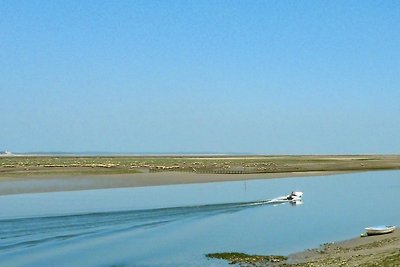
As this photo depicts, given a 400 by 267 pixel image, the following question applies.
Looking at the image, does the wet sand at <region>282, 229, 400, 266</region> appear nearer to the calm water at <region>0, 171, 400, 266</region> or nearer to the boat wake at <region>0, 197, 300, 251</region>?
the calm water at <region>0, 171, 400, 266</region>

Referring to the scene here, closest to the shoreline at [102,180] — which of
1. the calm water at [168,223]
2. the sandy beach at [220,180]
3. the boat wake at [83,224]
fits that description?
the sandy beach at [220,180]

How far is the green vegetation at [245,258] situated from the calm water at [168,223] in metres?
0.81

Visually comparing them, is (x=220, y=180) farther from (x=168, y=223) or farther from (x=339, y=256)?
(x=339, y=256)

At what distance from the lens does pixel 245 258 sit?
88.6 feet

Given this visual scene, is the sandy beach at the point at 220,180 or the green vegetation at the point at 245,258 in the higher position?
the sandy beach at the point at 220,180

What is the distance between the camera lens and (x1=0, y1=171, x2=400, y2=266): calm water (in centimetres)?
2875

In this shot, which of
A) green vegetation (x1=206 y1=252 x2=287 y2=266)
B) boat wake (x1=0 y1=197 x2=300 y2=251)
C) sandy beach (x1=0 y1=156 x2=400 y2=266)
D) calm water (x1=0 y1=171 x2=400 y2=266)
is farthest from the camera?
boat wake (x1=0 y1=197 x2=300 y2=251)

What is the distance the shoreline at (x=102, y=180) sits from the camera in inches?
2354

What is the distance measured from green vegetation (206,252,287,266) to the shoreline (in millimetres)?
32667

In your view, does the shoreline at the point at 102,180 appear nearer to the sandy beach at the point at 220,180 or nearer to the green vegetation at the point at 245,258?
the sandy beach at the point at 220,180

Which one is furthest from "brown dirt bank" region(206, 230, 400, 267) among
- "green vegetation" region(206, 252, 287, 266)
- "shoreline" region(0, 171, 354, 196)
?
"shoreline" region(0, 171, 354, 196)

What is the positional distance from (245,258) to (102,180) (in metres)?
46.4

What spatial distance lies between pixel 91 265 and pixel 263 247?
31.7ft

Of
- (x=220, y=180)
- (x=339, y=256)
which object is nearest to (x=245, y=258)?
(x=339, y=256)
